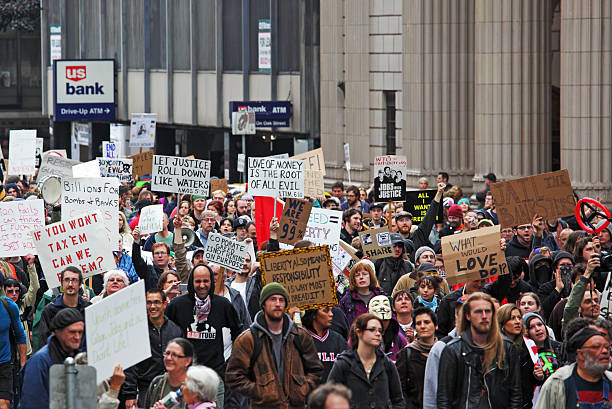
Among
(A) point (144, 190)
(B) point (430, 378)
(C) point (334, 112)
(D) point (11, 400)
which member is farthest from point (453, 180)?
(B) point (430, 378)

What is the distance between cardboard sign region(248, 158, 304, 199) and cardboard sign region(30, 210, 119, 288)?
17.4ft

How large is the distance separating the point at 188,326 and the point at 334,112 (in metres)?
25.3

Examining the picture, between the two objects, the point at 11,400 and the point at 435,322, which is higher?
the point at 435,322

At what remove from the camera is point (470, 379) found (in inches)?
375

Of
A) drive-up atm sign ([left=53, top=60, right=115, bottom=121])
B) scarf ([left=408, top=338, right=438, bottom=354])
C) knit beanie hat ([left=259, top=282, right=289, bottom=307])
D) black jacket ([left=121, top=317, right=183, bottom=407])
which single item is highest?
drive-up atm sign ([left=53, top=60, right=115, bottom=121])

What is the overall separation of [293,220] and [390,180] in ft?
16.1

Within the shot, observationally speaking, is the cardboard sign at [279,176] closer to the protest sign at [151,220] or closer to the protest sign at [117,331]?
the protest sign at [151,220]

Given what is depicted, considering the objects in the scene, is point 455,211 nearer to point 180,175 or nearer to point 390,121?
point 180,175

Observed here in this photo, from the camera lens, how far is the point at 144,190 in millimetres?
23625

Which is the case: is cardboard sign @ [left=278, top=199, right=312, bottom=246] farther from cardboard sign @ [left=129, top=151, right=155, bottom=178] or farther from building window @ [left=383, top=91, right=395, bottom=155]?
building window @ [left=383, top=91, right=395, bottom=155]

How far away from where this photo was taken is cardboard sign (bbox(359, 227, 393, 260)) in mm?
15312

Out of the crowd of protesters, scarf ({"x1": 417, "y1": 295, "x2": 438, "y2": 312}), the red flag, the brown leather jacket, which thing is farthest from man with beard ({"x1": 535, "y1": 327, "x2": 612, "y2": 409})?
the red flag

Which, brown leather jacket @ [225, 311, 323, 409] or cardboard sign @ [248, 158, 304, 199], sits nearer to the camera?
brown leather jacket @ [225, 311, 323, 409]

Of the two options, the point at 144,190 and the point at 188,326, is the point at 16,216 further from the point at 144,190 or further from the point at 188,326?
the point at 144,190
